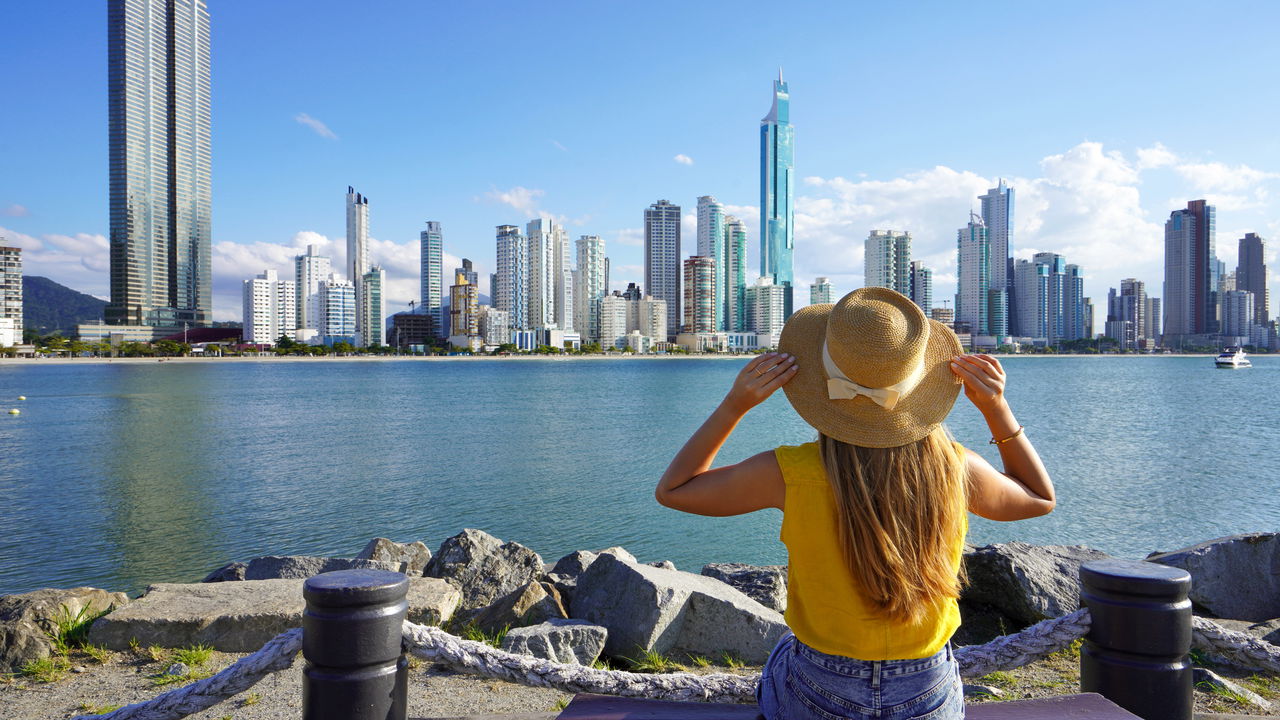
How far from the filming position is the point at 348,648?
10.2ft

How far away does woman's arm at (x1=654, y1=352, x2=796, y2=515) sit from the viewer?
2270 millimetres

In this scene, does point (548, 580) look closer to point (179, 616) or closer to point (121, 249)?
point (179, 616)

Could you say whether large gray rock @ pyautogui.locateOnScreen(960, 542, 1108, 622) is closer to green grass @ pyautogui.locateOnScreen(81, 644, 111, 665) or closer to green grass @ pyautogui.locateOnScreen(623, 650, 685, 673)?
green grass @ pyautogui.locateOnScreen(623, 650, 685, 673)

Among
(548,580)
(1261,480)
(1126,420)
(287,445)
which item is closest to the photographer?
(548,580)

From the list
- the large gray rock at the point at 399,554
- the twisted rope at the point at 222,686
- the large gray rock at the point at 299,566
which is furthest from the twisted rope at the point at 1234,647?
the large gray rock at the point at 399,554

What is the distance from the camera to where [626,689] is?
3.74m

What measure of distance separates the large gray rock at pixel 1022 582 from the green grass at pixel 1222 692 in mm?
1624

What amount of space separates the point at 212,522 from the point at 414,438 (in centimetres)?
1619

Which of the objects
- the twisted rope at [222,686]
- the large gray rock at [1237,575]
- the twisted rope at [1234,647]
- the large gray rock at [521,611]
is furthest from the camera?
the large gray rock at [1237,575]

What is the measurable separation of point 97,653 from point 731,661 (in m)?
4.80

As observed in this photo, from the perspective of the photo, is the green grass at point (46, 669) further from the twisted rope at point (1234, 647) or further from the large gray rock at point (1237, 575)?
the large gray rock at point (1237, 575)

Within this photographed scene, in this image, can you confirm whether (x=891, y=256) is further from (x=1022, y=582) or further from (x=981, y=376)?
(x=981, y=376)

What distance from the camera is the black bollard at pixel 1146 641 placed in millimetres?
3391

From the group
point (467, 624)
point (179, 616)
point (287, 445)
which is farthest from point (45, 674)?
point (287, 445)
